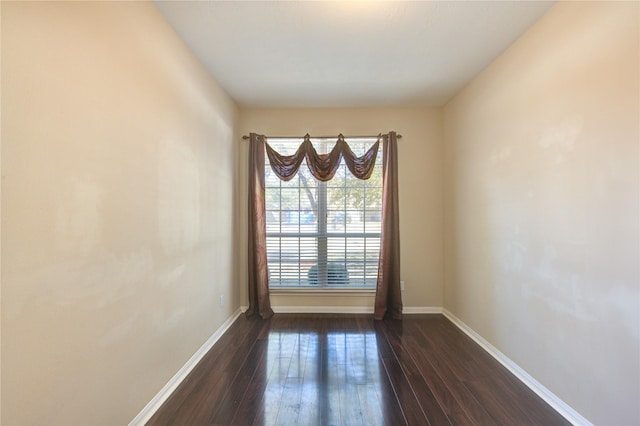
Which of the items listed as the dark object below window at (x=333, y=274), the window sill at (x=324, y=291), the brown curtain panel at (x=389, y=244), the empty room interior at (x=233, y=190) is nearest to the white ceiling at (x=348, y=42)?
the empty room interior at (x=233, y=190)

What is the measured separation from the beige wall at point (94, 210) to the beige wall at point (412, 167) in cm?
155

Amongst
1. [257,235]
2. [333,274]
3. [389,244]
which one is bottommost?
[333,274]

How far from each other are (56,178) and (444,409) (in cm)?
247

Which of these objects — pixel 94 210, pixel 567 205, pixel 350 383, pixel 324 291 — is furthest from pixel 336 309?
Answer: pixel 94 210

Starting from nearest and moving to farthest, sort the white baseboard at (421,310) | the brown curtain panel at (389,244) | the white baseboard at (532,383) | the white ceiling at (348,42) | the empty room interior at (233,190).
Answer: the empty room interior at (233,190) → the white baseboard at (532,383) → the white ceiling at (348,42) → the brown curtain panel at (389,244) → the white baseboard at (421,310)

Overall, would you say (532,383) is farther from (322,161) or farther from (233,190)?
(233,190)

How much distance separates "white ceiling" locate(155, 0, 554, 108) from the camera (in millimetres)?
1862

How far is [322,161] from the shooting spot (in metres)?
3.47

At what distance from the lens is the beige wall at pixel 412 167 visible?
3.56m

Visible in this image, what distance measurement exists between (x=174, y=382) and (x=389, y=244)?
2.53 m

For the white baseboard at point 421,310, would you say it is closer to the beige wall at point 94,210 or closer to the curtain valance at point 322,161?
the curtain valance at point 322,161

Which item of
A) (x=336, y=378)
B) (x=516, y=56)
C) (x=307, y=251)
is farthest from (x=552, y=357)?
A: (x=307, y=251)

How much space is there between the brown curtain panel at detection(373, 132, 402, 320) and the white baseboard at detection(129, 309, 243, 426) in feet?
6.06

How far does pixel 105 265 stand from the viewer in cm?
142
